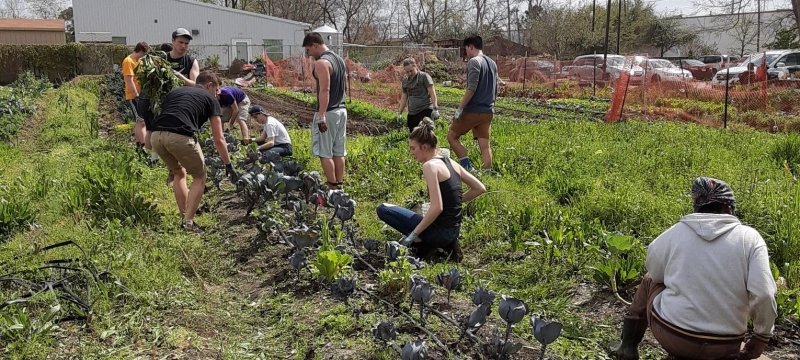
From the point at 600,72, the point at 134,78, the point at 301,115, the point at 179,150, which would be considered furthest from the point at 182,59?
the point at 600,72

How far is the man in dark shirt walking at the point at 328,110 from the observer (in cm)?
551

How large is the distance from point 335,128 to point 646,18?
4487 cm

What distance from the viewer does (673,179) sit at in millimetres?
5914

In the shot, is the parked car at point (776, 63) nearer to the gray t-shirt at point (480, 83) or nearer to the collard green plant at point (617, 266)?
the gray t-shirt at point (480, 83)

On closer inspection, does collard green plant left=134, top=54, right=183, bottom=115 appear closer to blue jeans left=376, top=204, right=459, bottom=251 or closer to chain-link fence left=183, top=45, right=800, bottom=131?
blue jeans left=376, top=204, right=459, bottom=251

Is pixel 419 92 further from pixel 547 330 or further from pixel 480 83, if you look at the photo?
pixel 547 330

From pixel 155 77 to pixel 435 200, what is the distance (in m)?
3.32

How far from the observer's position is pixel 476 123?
6.35 m

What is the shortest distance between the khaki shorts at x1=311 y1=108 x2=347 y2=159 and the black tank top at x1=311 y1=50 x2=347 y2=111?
8cm

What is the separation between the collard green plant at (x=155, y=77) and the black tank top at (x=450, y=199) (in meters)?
3.08

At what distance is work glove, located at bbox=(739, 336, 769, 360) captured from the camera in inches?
91.4

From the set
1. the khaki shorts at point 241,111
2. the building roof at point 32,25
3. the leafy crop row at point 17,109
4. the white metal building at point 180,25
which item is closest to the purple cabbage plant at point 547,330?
the khaki shorts at point 241,111

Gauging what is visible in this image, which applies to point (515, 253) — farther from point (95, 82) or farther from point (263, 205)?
point (95, 82)

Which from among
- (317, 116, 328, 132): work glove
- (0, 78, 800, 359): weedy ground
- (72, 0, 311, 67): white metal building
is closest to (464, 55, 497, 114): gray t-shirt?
(0, 78, 800, 359): weedy ground
